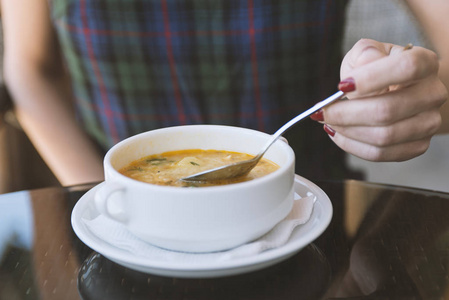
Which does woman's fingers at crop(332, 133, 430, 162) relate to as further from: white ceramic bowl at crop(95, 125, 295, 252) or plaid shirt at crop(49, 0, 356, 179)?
plaid shirt at crop(49, 0, 356, 179)

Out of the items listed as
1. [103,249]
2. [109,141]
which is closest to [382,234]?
[103,249]

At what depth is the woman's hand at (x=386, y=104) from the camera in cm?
82

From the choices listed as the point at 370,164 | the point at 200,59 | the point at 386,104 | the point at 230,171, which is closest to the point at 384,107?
the point at 386,104

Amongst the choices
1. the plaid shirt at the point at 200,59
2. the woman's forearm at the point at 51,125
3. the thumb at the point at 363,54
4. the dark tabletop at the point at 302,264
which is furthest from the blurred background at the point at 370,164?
the dark tabletop at the point at 302,264

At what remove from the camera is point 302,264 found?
0.72 meters

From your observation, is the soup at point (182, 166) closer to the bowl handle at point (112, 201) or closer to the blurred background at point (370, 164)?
the bowl handle at point (112, 201)

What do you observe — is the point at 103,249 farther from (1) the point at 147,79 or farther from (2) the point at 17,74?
(2) the point at 17,74

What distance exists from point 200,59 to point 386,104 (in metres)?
0.70

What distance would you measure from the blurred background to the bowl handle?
1.01m

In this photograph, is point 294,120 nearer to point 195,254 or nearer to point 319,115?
point 319,115

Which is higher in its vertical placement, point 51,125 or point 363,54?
point 363,54

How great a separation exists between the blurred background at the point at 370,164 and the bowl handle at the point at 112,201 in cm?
101

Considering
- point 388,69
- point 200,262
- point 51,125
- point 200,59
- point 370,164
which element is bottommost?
point 370,164

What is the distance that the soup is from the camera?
2.54ft
